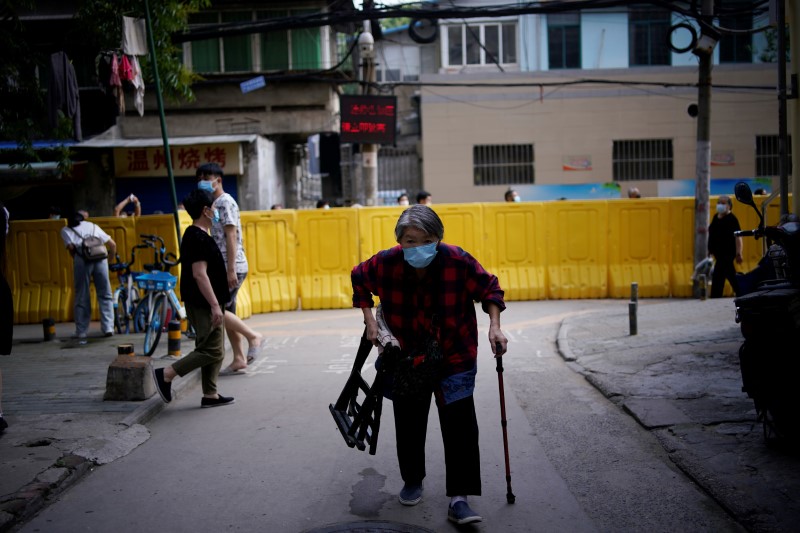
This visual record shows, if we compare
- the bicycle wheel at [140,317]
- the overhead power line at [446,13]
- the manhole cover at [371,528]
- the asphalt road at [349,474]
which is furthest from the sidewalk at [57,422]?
the overhead power line at [446,13]

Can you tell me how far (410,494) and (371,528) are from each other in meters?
0.45

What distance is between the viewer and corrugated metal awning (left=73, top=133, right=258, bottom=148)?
818 inches

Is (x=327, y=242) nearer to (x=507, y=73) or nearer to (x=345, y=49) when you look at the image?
(x=507, y=73)

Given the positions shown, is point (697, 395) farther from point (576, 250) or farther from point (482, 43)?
point (482, 43)

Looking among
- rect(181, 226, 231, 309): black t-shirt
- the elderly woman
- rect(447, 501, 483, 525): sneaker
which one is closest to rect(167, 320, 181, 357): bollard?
rect(181, 226, 231, 309): black t-shirt

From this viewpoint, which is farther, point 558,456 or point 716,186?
point 716,186

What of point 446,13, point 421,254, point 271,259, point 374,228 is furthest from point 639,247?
point 421,254

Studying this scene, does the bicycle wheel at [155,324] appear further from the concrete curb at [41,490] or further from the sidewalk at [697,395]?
the sidewalk at [697,395]

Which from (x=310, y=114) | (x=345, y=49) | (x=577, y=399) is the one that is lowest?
(x=577, y=399)

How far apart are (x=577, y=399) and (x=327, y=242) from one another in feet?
27.1

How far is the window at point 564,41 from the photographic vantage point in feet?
88.0

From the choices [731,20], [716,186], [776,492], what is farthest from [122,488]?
[731,20]

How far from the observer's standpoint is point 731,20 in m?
28.7

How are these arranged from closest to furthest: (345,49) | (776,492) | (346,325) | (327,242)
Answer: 1. (776,492)
2. (346,325)
3. (327,242)
4. (345,49)
